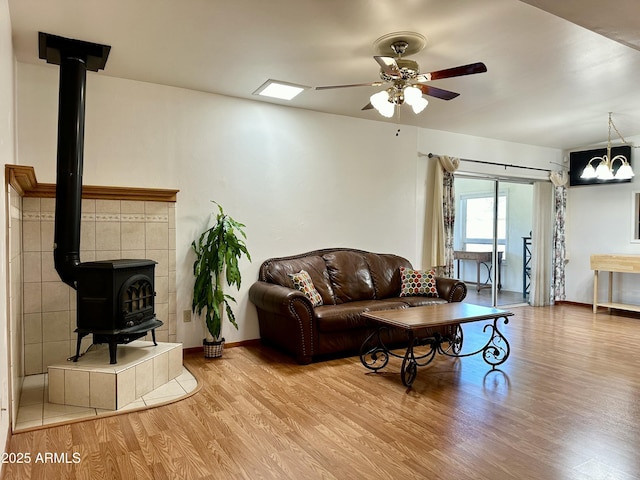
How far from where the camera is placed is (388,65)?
2977mm

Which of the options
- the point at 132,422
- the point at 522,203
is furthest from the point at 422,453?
the point at 522,203

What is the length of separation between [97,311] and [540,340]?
4511mm

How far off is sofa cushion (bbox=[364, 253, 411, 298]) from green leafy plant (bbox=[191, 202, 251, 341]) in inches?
65.9

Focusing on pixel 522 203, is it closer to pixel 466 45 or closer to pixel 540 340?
pixel 540 340

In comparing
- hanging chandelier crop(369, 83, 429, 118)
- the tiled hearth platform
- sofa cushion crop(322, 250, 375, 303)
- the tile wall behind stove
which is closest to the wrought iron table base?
sofa cushion crop(322, 250, 375, 303)

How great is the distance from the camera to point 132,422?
2801 millimetres

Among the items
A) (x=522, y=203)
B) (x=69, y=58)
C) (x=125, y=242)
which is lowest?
(x=125, y=242)

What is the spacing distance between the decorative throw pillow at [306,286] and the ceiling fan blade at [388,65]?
219 centimetres

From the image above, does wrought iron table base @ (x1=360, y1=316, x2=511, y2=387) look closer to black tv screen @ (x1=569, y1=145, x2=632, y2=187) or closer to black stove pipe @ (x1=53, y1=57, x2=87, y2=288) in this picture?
black stove pipe @ (x1=53, y1=57, x2=87, y2=288)

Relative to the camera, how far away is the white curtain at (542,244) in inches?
291

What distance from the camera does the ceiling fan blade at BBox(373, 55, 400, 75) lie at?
9.55 feet

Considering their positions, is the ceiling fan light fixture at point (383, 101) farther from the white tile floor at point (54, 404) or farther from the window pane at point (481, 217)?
the window pane at point (481, 217)

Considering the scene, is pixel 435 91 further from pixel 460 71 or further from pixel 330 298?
pixel 330 298

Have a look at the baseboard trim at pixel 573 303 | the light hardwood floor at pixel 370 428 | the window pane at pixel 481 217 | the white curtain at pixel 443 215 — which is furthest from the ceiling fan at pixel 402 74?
the baseboard trim at pixel 573 303
